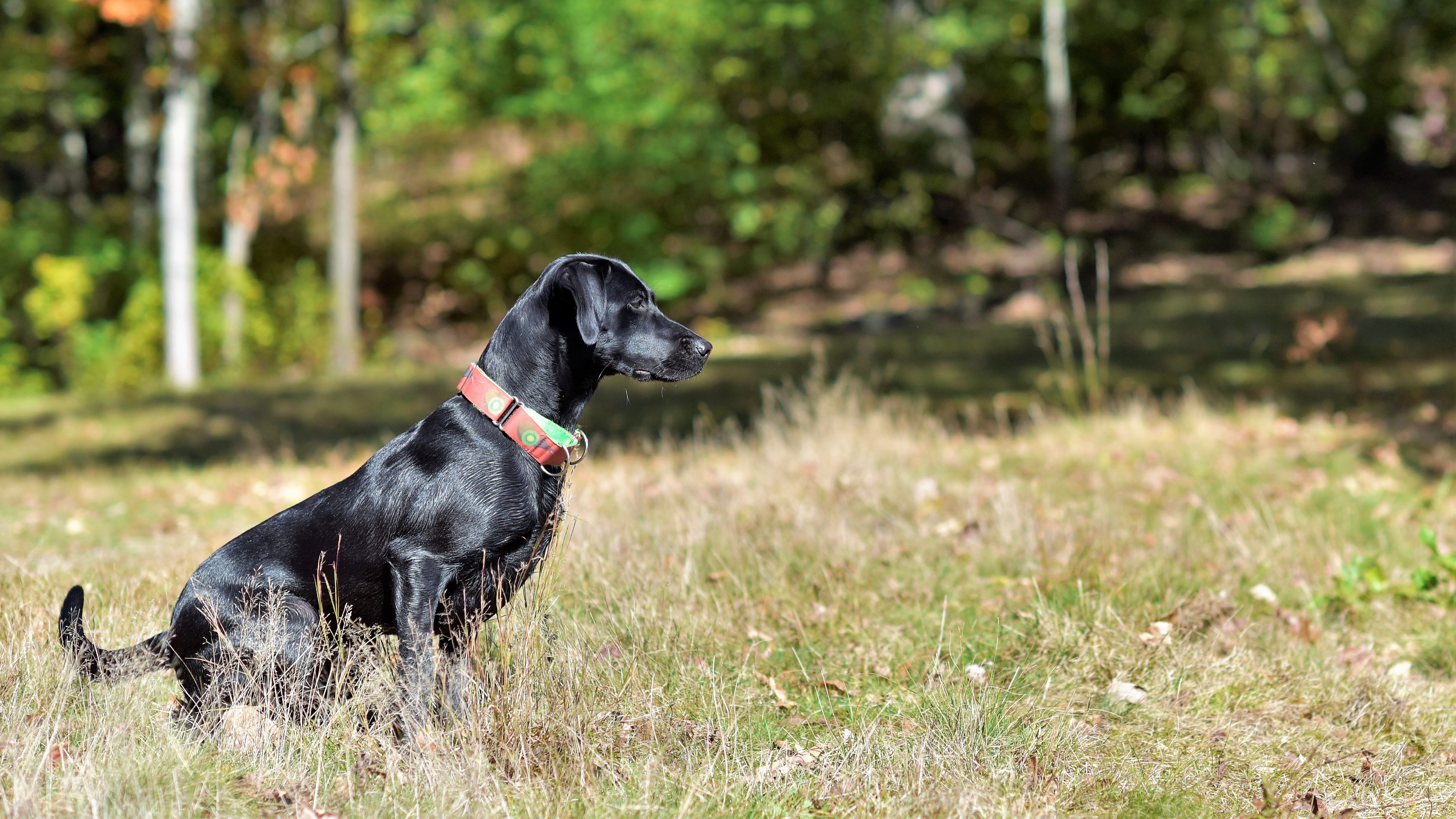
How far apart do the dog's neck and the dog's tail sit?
1324 mm

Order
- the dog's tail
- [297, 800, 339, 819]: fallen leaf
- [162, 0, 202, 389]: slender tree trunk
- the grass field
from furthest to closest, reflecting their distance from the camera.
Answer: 1. [162, 0, 202, 389]: slender tree trunk
2. the dog's tail
3. the grass field
4. [297, 800, 339, 819]: fallen leaf

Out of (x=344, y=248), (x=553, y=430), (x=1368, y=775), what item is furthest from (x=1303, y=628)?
(x=344, y=248)

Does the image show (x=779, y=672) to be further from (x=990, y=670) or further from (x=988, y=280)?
(x=988, y=280)

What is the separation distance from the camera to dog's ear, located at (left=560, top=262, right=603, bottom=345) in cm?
327

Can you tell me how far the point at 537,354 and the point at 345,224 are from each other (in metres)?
13.1

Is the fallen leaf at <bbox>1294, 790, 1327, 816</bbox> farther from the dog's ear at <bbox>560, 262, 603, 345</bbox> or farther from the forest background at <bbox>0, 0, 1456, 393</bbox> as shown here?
the forest background at <bbox>0, 0, 1456, 393</bbox>

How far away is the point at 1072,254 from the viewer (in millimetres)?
8305

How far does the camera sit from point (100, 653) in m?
3.42

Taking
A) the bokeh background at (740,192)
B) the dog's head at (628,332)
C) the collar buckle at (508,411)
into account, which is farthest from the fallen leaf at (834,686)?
the bokeh background at (740,192)

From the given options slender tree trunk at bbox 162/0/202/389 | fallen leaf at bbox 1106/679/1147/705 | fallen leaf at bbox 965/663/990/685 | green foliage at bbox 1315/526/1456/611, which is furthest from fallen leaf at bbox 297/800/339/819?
slender tree trunk at bbox 162/0/202/389

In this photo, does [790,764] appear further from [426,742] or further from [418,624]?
[418,624]

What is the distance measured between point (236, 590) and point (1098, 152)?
2503 cm

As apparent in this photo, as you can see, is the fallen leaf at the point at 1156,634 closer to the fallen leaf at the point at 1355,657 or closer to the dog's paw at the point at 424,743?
the fallen leaf at the point at 1355,657

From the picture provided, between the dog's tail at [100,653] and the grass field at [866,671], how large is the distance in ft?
0.23
